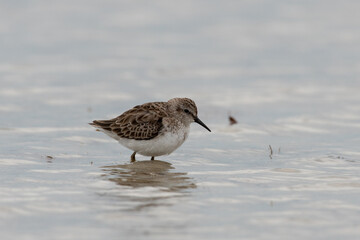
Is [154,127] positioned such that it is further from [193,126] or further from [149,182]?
[193,126]

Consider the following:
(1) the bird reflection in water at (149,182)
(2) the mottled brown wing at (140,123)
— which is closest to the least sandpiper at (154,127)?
(2) the mottled brown wing at (140,123)

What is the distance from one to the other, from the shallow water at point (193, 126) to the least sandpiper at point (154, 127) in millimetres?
345

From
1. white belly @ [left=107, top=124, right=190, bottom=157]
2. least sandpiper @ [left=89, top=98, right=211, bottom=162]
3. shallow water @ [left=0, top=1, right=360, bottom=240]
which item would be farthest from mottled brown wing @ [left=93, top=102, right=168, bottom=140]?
shallow water @ [left=0, top=1, right=360, bottom=240]

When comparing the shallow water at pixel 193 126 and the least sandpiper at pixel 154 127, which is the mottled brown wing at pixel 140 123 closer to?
the least sandpiper at pixel 154 127

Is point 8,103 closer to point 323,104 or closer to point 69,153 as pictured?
point 69,153

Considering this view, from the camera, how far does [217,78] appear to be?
819 inches

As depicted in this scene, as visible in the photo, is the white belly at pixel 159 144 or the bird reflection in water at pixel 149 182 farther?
the white belly at pixel 159 144

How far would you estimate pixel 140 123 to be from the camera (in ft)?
42.4

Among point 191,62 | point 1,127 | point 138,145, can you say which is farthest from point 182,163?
point 191,62

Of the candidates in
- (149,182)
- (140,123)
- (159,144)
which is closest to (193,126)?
(140,123)

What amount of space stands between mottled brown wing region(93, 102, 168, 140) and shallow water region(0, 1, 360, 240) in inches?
20.2

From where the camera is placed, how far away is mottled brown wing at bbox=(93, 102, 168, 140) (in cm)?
1277

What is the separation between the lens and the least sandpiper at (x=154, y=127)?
12625 millimetres

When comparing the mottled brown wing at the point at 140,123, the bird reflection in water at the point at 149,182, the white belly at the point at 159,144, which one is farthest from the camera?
the mottled brown wing at the point at 140,123
